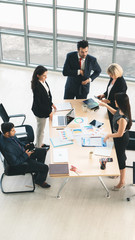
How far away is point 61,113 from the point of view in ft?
18.4

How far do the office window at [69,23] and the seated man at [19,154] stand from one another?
13.1 feet

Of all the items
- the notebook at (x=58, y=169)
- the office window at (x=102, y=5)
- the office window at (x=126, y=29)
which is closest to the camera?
the notebook at (x=58, y=169)

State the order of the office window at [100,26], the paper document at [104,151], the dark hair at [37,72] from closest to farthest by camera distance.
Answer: the paper document at [104,151]
the dark hair at [37,72]
the office window at [100,26]

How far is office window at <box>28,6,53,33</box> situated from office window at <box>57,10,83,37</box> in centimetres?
24

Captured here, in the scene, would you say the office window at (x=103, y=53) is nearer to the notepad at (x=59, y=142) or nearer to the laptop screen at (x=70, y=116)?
the laptop screen at (x=70, y=116)

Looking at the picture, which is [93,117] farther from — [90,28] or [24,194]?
[90,28]

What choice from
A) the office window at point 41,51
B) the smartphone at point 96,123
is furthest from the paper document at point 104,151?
the office window at point 41,51

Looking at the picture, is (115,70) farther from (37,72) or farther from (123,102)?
(37,72)

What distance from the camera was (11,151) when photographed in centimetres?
481

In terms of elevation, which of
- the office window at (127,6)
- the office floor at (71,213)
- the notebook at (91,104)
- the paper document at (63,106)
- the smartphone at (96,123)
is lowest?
the office floor at (71,213)

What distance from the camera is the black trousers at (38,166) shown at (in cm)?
505

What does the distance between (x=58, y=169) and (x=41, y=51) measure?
4925 mm

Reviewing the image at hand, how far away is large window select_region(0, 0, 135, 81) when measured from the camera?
782 cm

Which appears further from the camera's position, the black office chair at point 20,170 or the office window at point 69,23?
the office window at point 69,23
